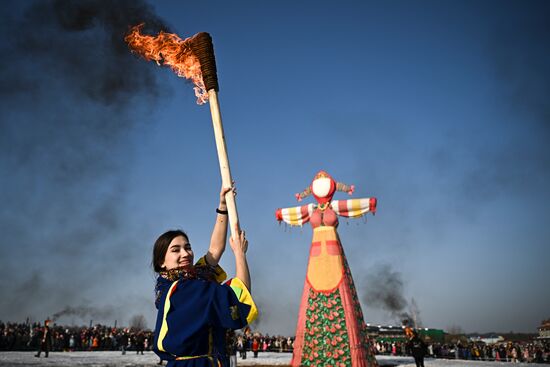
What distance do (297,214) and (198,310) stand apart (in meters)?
10.7

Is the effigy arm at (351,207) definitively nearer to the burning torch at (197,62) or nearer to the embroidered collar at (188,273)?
the burning torch at (197,62)

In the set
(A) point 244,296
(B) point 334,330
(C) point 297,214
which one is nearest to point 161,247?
(A) point 244,296

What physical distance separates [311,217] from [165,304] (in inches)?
397

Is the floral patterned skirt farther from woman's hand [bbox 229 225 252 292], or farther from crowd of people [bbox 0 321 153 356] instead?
crowd of people [bbox 0 321 153 356]

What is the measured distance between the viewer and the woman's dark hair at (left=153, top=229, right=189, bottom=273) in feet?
9.86

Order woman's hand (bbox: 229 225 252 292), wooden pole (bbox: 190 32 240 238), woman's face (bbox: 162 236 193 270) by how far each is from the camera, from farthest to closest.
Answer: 1. wooden pole (bbox: 190 32 240 238)
2. woman's face (bbox: 162 236 193 270)
3. woman's hand (bbox: 229 225 252 292)

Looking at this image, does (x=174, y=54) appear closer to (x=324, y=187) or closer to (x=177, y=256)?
(x=177, y=256)

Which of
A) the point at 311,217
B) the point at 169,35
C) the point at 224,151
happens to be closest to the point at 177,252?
the point at 224,151

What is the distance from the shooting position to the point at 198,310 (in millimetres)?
2521

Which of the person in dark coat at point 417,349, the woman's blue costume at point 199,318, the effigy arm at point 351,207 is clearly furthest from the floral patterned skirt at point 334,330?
the woman's blue costume at point 199,318

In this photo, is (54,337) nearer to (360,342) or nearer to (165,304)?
(360,342)

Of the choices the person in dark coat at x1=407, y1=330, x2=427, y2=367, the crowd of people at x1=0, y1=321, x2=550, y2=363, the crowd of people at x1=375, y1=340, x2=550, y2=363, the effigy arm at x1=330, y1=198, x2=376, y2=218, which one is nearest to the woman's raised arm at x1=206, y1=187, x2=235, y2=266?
the effigy arm at x1=330, y1=198, x2=376, y2=218

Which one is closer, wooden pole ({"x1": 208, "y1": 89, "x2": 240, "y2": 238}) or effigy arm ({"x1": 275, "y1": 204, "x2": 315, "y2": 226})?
wooden pole ({"x1": 208, "y1": 89, "x2": 240, "y2": 238})

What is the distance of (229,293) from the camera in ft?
8.36
